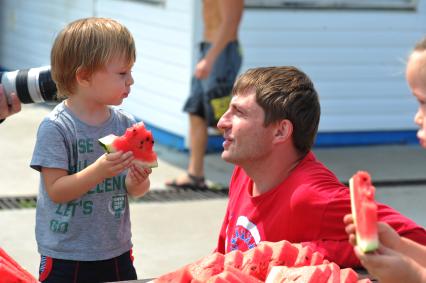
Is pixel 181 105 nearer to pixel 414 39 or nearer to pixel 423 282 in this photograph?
pixel 414 39

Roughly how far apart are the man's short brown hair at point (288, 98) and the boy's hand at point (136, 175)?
0.49 metres

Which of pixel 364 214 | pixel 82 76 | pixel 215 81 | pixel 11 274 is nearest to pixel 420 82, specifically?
pixel 364 214

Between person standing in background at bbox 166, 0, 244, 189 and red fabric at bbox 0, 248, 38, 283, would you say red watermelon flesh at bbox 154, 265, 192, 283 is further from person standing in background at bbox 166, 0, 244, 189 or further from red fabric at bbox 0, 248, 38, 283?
person standing in background at bbox 166, 0, 244, 189

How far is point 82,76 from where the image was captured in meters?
3.83

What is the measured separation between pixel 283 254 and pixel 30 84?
1.64 metres

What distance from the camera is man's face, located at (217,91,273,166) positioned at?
3.52 m

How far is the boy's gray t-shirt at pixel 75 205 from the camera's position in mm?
3805

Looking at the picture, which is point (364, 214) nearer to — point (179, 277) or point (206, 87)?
point (179, 277)

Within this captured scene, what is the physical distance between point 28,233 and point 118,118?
288 centimetres

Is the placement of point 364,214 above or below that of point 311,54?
above

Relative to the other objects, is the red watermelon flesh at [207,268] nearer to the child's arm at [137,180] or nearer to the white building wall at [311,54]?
the child's arm at [137,180]

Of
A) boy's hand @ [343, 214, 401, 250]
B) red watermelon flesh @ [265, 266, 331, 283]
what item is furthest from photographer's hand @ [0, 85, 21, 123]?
boy's hand @ [343, 214, 401, 250]

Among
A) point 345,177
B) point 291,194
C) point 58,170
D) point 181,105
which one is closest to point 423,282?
point 291,194

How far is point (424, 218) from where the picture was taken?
23.8 ft
